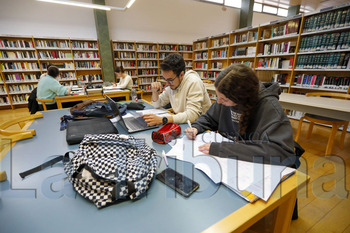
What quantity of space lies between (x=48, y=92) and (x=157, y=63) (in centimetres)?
448

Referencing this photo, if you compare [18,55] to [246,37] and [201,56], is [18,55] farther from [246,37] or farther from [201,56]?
[246,37]

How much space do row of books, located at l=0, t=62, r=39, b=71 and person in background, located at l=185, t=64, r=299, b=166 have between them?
6046mm

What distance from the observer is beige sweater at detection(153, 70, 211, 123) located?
1397 millimetres

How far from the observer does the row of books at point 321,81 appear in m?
2.85

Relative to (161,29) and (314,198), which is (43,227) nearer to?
(314,198)

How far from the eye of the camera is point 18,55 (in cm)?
473

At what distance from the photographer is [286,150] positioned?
74cm

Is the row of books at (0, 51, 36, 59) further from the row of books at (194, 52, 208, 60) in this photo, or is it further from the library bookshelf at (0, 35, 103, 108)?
the row of books at (194, 52, 208, 60)

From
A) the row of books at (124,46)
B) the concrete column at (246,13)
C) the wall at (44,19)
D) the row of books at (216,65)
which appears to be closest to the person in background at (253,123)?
the row of books at (216,65)

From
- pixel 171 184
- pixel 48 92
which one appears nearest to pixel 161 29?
pixel 48 92

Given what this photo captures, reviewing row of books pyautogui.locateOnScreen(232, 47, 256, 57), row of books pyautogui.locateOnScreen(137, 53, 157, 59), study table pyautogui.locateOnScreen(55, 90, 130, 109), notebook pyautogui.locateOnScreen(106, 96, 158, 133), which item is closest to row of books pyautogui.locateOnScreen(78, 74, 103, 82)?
row of books pyautogui.locateOnScreen(137, 53, 157, 59)

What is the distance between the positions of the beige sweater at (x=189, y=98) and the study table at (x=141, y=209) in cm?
70

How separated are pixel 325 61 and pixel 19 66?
7.51m

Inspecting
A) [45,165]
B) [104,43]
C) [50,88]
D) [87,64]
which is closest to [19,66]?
[87,64]
